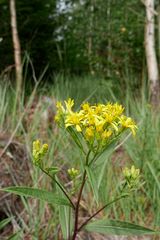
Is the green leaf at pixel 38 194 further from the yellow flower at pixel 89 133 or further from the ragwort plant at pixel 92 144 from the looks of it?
the yellow flower at pixel 89 133

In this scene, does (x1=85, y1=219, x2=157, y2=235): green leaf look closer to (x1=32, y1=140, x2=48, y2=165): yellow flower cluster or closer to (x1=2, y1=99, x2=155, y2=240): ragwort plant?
(x1=2, y1=99, x2=155, y2=240): ragwort plant

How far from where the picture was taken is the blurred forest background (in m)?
2.10

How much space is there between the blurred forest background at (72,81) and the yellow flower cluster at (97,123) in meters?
0.42

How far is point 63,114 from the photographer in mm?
1099

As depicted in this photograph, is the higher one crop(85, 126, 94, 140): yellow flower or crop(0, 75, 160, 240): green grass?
crop(85, 126, 94, 140): yellow flower

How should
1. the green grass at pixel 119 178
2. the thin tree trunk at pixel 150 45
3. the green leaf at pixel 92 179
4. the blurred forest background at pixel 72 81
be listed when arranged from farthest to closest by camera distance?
the thin tree trunk at pixel 150 45 → the blurred forest background at pixel 72 81 → the green grass at pixel 119 178 → the green leaf at pixel 92 179

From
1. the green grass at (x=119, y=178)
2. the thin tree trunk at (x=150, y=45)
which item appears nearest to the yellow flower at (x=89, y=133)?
the green grass at (x=119, y=178)

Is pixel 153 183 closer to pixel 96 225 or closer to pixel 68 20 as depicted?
pixel 96 225

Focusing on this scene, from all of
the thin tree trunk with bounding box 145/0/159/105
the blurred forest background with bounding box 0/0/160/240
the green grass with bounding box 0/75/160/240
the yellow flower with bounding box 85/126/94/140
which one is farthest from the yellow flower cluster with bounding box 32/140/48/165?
the thin tree trunk with bounding box 145/0/159/105

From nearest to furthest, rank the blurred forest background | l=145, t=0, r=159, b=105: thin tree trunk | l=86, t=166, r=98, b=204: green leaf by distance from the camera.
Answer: l=86, t=166, r=98, b=204: green leaf, the blurred forest background, l=145, t=0, r=159, b=105: thin tree trunk

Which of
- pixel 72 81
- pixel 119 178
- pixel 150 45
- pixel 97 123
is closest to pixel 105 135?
pixel 97 123

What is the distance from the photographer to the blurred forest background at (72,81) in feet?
6.89

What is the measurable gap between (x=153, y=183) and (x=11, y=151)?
862 millimetres

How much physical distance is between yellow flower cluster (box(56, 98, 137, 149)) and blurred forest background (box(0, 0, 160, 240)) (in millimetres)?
420
